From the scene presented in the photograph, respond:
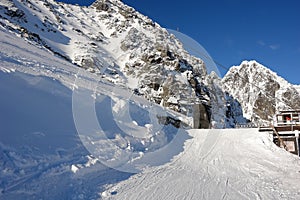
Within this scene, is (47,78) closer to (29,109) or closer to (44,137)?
(29,109)

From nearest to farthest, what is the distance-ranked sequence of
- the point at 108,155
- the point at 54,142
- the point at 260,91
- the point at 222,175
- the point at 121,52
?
the point at 54,142 < the point at 108,155 < the point at 222,175 < the point at 121,52 < the point at 260,91

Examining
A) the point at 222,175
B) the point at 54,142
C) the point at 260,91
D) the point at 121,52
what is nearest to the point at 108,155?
the point at 54,142

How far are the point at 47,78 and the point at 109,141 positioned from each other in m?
5.74

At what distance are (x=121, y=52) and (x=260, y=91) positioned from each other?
90.6 metres

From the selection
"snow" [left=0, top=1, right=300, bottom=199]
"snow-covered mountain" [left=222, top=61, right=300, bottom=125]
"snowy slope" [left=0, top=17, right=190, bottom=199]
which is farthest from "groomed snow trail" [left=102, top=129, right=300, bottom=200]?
"snow-covered mountain" [left=222, top=61, right=300, bottom=125]

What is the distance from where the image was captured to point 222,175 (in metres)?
10.4

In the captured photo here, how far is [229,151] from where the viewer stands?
15.2 m

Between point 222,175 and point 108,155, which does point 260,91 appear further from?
point 108,155

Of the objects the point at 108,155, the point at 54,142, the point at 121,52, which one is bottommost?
the point at 108,155

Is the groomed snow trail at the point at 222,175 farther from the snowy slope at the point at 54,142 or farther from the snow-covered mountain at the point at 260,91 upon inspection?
the snow-covered mountain at the point at 260,91

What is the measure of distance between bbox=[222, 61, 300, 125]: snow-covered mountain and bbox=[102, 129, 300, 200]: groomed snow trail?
104 m

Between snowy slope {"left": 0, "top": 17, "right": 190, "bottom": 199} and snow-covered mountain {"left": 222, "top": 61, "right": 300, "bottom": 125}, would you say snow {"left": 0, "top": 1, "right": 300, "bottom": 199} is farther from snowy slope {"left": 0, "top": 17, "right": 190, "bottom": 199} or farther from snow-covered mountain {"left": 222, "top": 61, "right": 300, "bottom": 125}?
snow-covered mountain {"left": 222, "top": 61, "right": 300, "bottom": 125}

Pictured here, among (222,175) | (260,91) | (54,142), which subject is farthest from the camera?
(260,91)

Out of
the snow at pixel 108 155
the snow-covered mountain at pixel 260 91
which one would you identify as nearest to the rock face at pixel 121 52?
the snow at pixel 108 155
